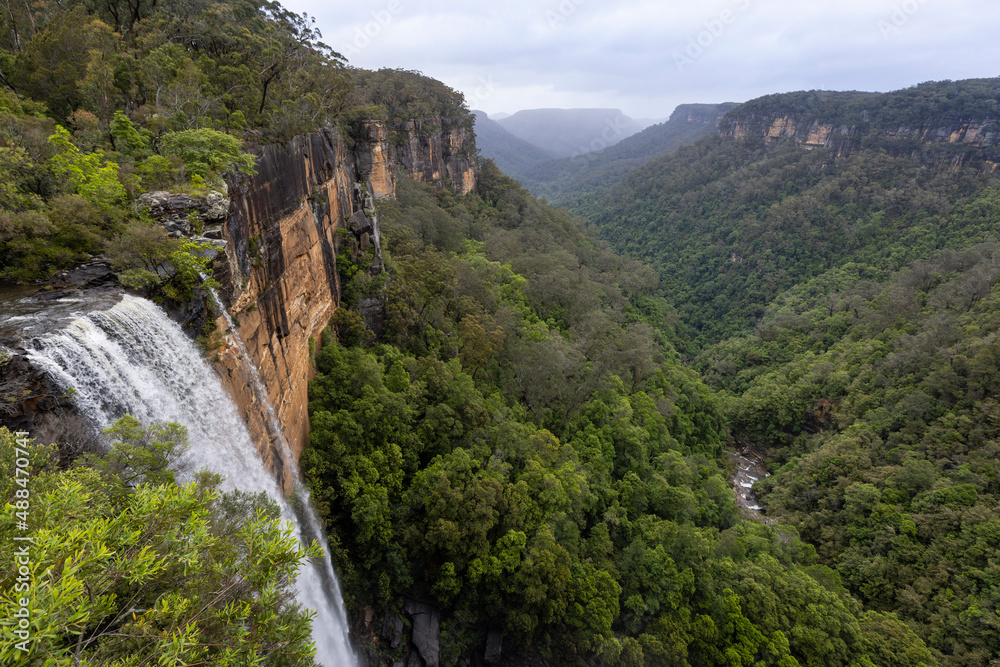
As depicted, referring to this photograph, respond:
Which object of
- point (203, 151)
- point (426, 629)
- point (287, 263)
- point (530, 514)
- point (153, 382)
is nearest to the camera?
point (153, 382)

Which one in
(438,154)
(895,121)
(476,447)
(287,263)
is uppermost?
(895,121)

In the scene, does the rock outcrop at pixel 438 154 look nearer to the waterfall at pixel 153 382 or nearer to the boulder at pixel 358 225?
the boulder at pixel 358 225

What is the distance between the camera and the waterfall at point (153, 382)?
675 centimetres

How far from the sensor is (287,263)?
15266 millimetres

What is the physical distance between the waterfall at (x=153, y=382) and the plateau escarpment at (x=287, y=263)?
92cm

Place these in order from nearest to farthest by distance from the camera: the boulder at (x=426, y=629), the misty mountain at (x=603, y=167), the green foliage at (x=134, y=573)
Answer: the green foliage at (x=134, y=573) → the boulder at (x=426, y=629) → the misty mountain at (x=603, y=167)

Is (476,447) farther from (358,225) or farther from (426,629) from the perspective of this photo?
(358,225)

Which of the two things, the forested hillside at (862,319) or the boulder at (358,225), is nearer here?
the boulder at (358,225)

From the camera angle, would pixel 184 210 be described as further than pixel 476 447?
No

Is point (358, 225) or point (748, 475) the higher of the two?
point (358, 225)

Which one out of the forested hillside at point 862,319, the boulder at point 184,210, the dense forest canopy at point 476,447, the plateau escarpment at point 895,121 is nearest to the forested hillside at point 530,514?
the dense forest canopy at point 476,447

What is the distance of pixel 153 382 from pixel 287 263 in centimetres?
807

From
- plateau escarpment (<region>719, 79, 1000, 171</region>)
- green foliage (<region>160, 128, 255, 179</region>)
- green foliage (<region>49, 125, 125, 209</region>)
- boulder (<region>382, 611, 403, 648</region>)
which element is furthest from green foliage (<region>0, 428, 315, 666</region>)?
plateau escarpment (<region>719, 79, 1000, 171</region>)

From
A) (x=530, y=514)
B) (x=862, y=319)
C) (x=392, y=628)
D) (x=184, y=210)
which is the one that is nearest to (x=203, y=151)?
(x=184, y=210)
